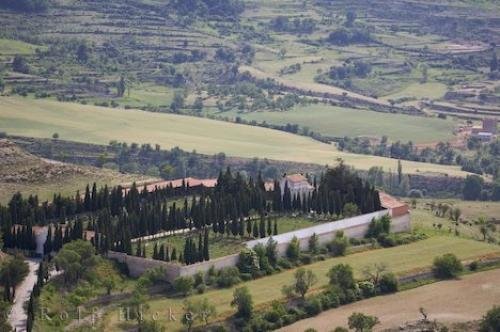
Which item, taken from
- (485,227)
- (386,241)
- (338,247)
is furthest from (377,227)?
(485,227)

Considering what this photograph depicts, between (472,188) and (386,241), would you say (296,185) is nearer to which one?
(386,241)

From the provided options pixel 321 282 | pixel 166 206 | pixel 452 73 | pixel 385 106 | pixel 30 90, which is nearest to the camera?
pixel 321 282

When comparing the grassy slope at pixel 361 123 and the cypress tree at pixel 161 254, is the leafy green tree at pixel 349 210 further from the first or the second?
the grassy slope at pixel 361 123

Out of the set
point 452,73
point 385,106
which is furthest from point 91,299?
point 452,73

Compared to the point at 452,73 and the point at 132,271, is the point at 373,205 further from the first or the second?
the point at 452,73

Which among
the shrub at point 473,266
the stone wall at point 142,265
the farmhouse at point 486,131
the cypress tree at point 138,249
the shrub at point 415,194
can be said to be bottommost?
the shrub at point 415,194

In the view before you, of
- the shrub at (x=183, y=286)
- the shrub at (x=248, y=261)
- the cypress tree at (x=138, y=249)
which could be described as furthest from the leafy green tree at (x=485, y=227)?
the shrub at (x=183, y=286)
